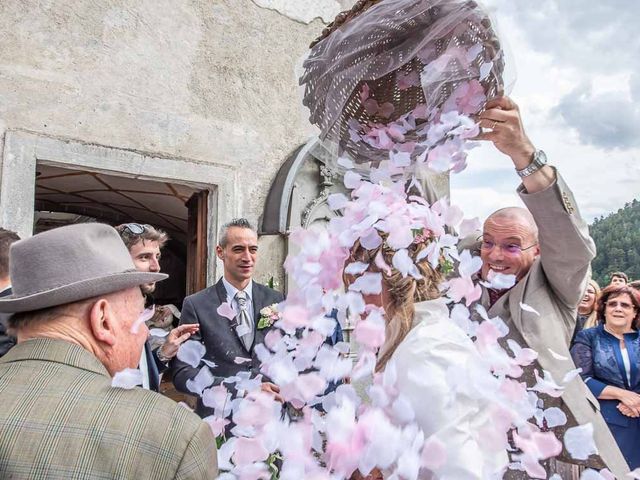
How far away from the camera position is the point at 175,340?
271cm

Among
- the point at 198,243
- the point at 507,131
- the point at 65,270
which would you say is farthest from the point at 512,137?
the point at 198,243

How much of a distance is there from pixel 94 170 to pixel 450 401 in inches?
136

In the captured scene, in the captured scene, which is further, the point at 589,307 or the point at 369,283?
the point at 589,307

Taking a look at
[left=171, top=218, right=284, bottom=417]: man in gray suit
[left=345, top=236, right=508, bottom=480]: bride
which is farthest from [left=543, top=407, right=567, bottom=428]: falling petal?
[left=171, top=218, right=284, bottom=417]: man in gray suit

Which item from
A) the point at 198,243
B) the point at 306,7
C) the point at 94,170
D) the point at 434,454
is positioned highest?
the point at 306,7

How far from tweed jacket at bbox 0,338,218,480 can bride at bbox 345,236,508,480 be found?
0.54 metres

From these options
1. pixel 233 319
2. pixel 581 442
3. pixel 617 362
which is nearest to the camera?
pixel 581 442

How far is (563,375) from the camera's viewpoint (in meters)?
1.63

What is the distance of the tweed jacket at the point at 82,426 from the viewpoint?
1016mm

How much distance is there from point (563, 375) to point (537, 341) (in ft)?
0.43

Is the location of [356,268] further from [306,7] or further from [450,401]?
[306,7]

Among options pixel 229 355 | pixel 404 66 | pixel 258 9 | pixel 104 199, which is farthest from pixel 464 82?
pixel 104 199

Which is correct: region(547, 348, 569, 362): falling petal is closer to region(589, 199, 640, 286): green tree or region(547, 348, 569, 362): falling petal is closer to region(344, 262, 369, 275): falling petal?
region(344, 262, 369, 275): falling petal

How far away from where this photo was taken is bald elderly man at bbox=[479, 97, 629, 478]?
154cm
